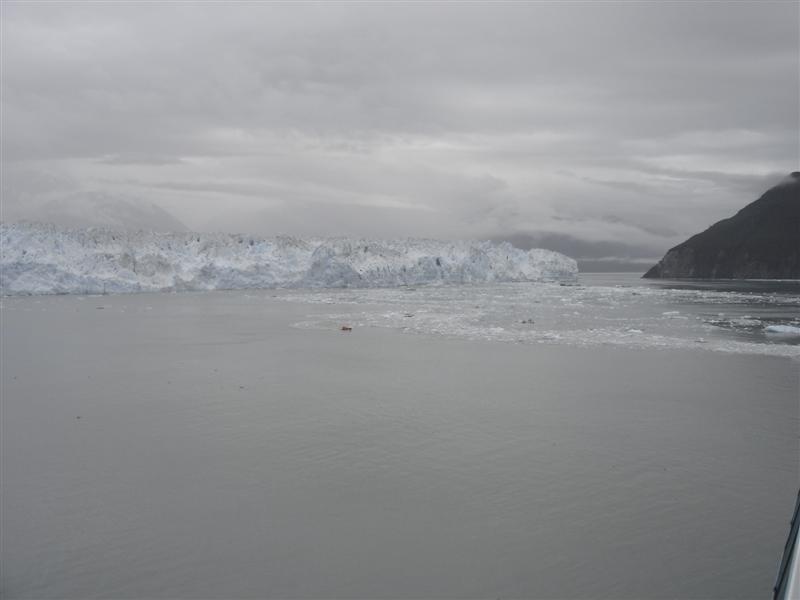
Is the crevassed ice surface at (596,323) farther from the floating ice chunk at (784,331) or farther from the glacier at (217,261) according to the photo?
the glacier at (217,261)

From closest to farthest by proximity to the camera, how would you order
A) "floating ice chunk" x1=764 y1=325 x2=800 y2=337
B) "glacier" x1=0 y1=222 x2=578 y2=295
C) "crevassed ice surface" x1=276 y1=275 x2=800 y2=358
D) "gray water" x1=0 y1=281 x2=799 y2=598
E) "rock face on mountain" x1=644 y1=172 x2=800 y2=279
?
"gray water" x1=0 y1=281 x2=799 y2=598 < "crevassed ice surface" x1=276 y1=275 x2=800 y2=358 < "floating ice chunk" x1=764 y1=325 x2=800 y2=337 < "glacier" x1=0 y1=222 x2=578 y2=295 < "rock face on mountain" x1=644 y1=172 x2=800 y2=279

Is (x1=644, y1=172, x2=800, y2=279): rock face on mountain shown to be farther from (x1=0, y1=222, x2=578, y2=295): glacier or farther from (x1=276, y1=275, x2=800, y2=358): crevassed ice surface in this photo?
(x1=276, y1=275, x2=800, y2=358): crevassed ice surface

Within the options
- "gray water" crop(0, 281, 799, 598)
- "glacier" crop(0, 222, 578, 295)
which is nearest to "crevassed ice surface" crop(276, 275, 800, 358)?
"gray water" crop(0, 281, 799, 598)

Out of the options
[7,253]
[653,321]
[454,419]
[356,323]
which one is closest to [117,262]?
[7,253]

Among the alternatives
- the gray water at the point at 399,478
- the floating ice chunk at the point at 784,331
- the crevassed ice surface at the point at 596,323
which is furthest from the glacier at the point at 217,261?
the floating ice chunk at the point at 784,331

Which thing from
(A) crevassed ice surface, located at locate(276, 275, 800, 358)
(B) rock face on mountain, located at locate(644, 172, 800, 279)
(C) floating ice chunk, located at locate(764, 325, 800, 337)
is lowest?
(A) crevassed ice surface, located at locate(276, 275, 800, 358)

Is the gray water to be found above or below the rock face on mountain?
below
